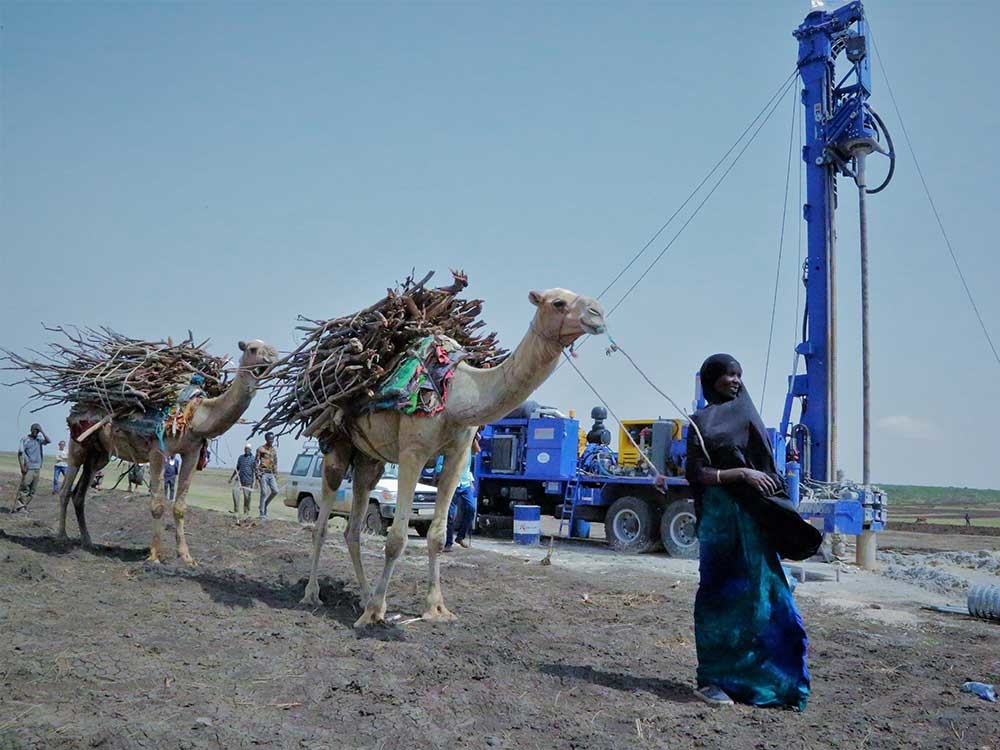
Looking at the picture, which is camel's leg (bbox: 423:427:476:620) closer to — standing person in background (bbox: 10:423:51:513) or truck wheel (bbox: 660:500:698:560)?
truck wheel (bbox: 660:500:698:560)

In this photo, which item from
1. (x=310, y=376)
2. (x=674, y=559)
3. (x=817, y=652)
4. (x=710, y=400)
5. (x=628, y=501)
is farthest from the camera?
(x=628, y=501)

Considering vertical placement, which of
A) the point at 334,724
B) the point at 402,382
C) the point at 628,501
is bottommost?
the point at 334,724

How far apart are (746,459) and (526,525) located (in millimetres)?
12323

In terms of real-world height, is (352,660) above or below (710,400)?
below

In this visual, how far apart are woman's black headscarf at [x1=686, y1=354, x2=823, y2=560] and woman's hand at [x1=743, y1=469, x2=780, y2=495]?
3cm

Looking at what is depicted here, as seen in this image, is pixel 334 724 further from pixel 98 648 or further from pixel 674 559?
pixel 674 559

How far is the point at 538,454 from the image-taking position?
17.9 m

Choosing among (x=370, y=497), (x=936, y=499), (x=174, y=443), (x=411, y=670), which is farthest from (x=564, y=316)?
(x=936, y=499)

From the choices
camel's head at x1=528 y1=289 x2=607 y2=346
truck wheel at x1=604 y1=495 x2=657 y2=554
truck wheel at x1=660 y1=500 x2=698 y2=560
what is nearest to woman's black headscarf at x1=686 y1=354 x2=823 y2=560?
camel's head at x1=528 y1=289 x2=607 y2=346

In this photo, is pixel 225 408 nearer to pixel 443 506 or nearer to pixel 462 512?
pixel 443 506

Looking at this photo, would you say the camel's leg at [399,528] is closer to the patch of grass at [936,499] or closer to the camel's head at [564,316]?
the camel's head at [564,316]

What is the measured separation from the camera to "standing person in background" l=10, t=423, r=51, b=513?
15680mm

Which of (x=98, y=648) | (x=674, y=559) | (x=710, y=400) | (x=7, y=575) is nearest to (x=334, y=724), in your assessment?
(x=98, y=648)

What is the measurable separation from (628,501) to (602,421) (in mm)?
2434
